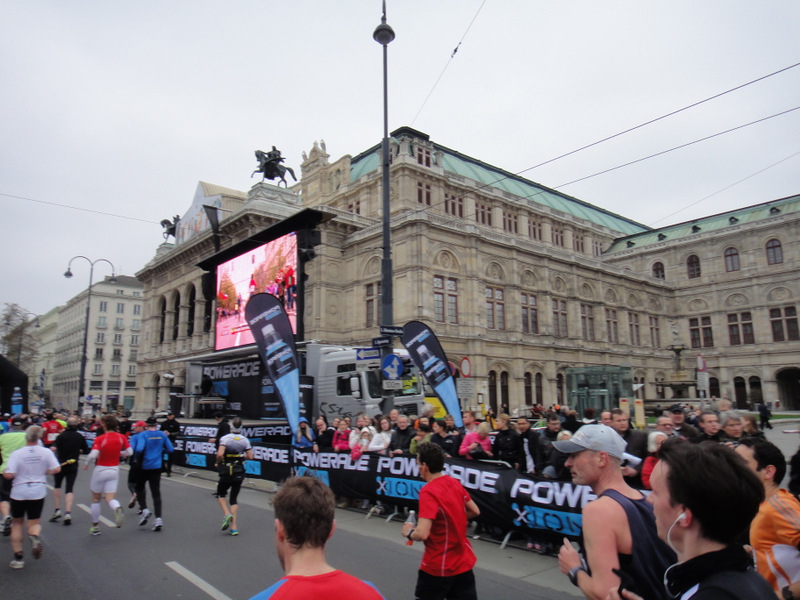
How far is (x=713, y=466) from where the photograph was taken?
1.86 m

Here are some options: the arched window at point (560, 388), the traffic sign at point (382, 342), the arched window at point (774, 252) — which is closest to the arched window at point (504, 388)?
the arched window at point (560, 388)

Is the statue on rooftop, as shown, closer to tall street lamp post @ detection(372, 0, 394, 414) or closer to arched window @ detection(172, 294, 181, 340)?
arched window @ detection(172, 294, 181, 340)

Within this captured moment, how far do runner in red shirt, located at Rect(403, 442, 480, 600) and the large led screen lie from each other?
21531mm

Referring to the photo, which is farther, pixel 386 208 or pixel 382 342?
pixel 386 208

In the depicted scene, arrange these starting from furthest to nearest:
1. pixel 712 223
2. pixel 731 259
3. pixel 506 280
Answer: pixel 712 223 < pixel 731 259 < pixel 506 280

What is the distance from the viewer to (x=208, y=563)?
22.3 feet

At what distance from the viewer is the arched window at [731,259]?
51.3 m

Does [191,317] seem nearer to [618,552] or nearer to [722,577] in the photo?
[618,552]

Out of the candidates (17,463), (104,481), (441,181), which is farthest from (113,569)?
(441,181)

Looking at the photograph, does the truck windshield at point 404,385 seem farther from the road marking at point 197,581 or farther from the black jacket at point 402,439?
the road marking at point 197,581

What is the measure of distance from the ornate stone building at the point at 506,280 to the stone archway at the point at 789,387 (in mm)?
166

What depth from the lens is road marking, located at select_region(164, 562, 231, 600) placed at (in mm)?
5660

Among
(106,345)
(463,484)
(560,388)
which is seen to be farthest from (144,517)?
(106,345)

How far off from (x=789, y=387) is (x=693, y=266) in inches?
564
